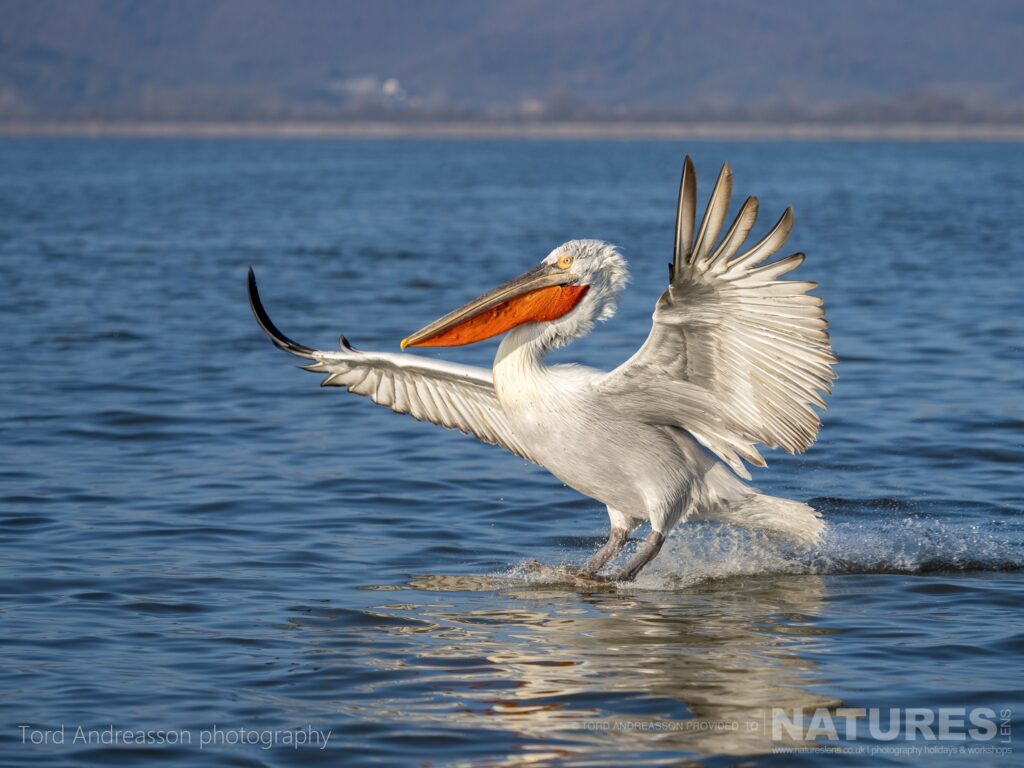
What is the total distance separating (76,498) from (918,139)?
138 m

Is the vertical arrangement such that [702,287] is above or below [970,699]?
above

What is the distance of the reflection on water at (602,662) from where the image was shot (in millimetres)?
5156

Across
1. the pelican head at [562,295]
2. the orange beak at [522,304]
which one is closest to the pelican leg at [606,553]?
the pelican head at [562,295]

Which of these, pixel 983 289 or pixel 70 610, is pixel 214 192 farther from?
pixel 70 610

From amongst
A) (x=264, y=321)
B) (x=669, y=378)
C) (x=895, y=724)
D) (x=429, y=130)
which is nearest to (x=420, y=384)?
(x=264, y=321)

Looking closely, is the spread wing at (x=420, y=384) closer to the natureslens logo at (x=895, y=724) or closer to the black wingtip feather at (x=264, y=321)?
the black wingtip feather at (x=264, y=321)

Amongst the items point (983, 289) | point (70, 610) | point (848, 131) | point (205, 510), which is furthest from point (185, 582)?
point (848, 131)

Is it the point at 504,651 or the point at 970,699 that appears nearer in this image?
the point at 970,699

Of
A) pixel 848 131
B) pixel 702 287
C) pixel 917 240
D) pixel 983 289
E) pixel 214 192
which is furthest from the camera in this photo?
pixel 848 131

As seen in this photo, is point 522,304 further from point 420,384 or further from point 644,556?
point 644,556

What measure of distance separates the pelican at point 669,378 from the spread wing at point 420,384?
2 centimetres

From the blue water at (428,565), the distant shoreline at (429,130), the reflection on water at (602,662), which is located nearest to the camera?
→ the reflection on water at (602,662)

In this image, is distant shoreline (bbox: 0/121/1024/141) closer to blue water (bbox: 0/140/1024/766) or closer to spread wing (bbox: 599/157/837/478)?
blue water (bbox: 0/140/1024/766)

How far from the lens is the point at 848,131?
15012 centimetres
